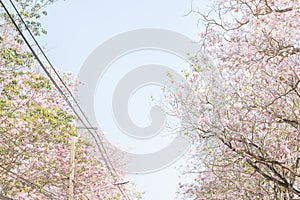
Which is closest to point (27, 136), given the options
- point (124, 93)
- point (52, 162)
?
point (52, 162)

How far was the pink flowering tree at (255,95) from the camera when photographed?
19.6ft

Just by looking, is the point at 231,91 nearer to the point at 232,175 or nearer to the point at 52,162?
the point at 232,175

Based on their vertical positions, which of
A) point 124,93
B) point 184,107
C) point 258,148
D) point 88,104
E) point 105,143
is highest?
point 124,93

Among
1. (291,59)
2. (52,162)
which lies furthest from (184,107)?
(52,162)

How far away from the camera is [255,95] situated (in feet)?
22.3

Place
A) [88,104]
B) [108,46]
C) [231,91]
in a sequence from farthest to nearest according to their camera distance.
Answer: [108,46] → [88,104] → [231,91]

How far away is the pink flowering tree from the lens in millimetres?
5965

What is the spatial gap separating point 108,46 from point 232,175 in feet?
61.6

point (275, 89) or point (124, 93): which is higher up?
point (124, 93)

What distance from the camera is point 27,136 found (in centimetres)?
946

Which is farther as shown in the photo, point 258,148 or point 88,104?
point 88,104

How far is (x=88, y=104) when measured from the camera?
21922 millimetres

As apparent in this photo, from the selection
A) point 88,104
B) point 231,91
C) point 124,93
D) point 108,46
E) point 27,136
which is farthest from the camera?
point 108,46

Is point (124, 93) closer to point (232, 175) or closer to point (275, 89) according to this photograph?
point (232, 175)
